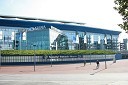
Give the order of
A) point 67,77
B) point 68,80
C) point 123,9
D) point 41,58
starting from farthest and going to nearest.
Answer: point 41,58 → point 67,77 → point 68,80 → point 123,9

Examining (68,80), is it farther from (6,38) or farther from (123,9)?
(6,38)

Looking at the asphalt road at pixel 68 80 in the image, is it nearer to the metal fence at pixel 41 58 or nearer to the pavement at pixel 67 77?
the pavement at pixel 67 77

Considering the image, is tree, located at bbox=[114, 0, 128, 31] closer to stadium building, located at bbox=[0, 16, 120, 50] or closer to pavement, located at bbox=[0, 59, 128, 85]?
pavement, located at bbox=[0, 59, 128, 85]

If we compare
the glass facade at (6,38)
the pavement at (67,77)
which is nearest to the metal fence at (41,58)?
the pavement at (67,77)

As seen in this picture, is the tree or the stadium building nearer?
the tree

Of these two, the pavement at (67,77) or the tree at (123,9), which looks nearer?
the tree at (123,9)

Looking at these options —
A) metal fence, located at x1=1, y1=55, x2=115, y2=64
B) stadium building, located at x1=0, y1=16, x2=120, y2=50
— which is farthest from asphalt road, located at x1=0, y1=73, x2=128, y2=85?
stadium building, located at x1=0, y1=16, x2=120, y2=50

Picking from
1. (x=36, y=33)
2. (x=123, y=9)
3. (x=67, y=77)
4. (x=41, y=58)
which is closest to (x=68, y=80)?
(x=67, y=77)

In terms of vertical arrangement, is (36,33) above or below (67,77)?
above

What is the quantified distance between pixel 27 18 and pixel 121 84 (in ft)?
342

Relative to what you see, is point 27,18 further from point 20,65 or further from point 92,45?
point 20,65

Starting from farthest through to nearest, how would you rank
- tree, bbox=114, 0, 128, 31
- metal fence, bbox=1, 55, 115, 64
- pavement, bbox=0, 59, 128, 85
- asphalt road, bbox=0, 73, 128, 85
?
metal fence, bbox=1, 55, 115, 64, pavement, bbox=0, 59, 128, 85, asphalt road, bbox=0, 73, 128, 85, tree, bbox=114, 0, 128, 31

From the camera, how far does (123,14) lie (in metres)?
17.9

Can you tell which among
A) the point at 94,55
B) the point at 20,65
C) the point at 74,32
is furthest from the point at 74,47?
the point at 20,65
